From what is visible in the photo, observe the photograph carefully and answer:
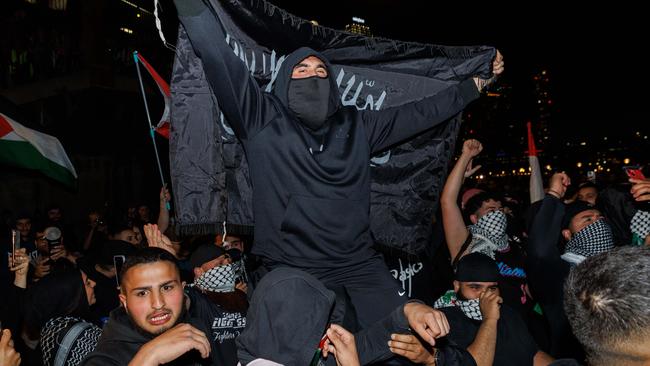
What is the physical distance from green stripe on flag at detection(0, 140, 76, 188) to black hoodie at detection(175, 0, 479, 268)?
17.2ft

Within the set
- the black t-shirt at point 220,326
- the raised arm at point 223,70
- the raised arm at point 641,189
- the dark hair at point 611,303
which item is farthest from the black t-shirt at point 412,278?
the dark hair at point 611,303

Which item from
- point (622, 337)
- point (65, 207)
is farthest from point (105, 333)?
point (65, 207)

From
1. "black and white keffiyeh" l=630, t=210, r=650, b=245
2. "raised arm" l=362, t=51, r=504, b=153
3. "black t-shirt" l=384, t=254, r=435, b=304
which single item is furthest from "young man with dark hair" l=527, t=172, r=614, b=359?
"raised arm" l=362, t=51, r=504, b=153

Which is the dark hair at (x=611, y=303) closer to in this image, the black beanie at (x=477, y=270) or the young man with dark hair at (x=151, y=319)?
the young man with dark hair at (x=151, y=319)

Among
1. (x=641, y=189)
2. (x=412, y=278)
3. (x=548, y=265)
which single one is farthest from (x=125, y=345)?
(x=641, y=189)

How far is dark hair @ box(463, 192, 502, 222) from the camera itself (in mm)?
5855

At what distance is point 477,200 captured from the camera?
5.93m

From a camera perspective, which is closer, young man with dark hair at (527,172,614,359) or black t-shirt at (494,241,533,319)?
young man with dark hair at (527,172,614,359)

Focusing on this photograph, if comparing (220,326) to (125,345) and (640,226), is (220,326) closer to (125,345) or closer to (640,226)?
(125,345)

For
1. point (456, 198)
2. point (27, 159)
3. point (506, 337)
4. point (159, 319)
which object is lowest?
point (506, 337)

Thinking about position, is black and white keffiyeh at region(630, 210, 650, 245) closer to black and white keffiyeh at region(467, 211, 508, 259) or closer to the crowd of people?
the crowd of people

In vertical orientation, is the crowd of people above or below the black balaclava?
below

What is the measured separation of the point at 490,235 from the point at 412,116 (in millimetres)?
2163

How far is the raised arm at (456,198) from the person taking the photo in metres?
4.38
